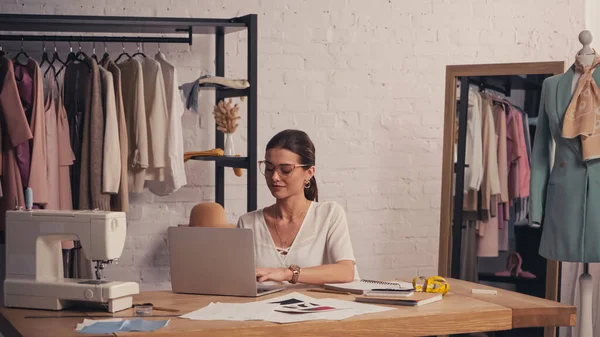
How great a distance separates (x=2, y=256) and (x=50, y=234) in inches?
77.1

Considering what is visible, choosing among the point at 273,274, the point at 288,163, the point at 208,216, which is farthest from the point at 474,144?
the point at 273,274

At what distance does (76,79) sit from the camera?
4227 mm

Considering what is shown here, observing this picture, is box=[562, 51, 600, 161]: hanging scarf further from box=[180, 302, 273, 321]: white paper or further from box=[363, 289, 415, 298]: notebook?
box=[180, 302, 273, 321]: white paper

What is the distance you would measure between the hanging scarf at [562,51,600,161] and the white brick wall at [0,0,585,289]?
1.45m

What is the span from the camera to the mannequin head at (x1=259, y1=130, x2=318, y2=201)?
3.37m

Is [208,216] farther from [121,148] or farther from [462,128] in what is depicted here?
[462,128]

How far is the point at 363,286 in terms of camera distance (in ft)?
9.78

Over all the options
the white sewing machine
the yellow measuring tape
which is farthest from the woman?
the white sewing machine

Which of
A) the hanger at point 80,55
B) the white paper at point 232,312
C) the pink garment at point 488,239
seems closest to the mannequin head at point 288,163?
the white paper at point 232,312

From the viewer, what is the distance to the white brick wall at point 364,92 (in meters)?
4.77

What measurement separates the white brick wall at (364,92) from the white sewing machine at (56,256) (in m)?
1.99

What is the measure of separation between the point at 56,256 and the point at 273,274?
75 centimetres

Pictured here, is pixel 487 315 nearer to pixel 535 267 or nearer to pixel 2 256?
pixel 535 267

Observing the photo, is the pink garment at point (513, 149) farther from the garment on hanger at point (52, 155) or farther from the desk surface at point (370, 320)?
the garment on hanger at point (52, 155)
